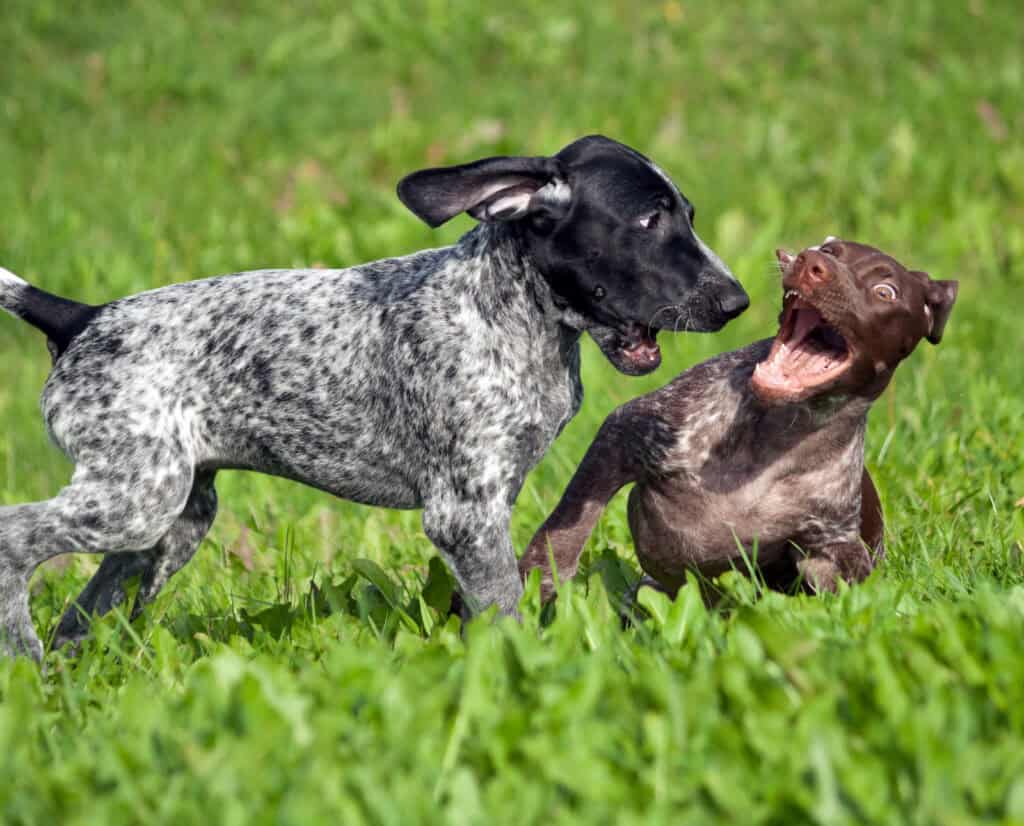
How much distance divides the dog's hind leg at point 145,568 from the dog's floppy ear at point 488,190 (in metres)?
1.32

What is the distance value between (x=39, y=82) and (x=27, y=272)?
2.71 metres

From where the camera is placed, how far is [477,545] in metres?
4.16

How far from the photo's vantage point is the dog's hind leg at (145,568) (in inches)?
189

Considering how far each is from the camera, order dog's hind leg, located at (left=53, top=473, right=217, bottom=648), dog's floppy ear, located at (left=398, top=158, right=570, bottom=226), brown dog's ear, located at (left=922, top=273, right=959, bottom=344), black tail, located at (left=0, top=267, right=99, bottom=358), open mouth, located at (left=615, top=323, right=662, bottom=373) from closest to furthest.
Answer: dog's floppy ear, located at (left=398, top=158, right=570, bottom=226)
open mouth, located at (left=615, top=323, right=662, bottom=373)
brown dog's ear, located at (left=922, top=273, right=959, bottom=344)
black tail, located at (left=0, top=267, right=99, bottom=358)
dog's hind leg, located at (left=53, top=473, right=217, bottom=648)

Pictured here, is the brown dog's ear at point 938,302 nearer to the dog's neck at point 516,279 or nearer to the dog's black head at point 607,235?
the dog's black head at point 607,235

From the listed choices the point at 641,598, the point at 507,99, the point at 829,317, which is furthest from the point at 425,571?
the point at 507,99

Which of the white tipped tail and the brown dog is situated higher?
the white tipped tail

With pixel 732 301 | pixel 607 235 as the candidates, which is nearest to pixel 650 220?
pixel 607 235

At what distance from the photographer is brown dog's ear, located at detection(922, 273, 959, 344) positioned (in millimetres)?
4457

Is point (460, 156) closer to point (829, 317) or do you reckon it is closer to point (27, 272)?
point (27, 272)

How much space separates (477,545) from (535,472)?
97.8 inches

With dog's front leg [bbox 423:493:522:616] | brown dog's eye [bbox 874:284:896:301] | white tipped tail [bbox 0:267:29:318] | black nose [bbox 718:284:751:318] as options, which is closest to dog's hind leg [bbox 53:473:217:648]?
white tipped tail [bbox 0:267:29:318]

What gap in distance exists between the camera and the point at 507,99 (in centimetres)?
1134

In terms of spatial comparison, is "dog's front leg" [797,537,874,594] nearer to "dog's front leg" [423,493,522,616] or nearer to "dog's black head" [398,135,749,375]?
"dog's black head" [398,135,749,375]
